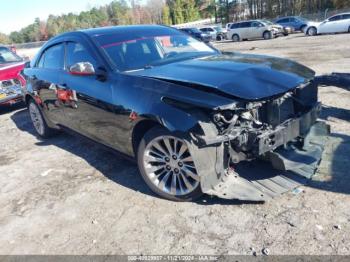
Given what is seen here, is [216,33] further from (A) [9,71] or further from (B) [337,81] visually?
(B) [337,81]

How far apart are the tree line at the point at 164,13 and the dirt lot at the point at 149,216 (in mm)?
28398

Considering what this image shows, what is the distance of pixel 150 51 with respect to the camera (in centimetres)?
477

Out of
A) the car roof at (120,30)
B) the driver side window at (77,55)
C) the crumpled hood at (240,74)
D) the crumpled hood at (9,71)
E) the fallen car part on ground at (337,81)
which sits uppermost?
the car roof at (120,30)

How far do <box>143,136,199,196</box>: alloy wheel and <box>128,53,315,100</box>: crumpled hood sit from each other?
666 millimetres

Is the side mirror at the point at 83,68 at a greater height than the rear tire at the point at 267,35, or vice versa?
the side mirror at the point at 83,68

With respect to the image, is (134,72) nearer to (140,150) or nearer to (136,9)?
(140,150)

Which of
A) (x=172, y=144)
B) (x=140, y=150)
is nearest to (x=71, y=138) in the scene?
(x=140, y=150)

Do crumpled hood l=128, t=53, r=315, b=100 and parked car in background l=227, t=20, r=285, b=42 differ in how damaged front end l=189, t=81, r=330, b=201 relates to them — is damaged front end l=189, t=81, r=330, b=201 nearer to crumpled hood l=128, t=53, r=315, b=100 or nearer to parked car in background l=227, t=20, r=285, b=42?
crumpled hood l=128, t=53, r=315, b=100

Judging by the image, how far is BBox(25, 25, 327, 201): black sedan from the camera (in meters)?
3.47

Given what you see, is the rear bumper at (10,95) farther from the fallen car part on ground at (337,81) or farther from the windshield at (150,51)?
the fallen car part on ground at (337,81)

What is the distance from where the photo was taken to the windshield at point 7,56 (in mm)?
10517

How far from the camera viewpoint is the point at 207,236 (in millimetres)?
3289

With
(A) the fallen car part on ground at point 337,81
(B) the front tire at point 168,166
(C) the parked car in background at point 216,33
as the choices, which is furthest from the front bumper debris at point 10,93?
(C) the parked car in background at point 216,33

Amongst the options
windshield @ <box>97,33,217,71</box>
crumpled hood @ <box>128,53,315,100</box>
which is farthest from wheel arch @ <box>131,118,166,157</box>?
windshield @ <box>97,33,217,71</box>
